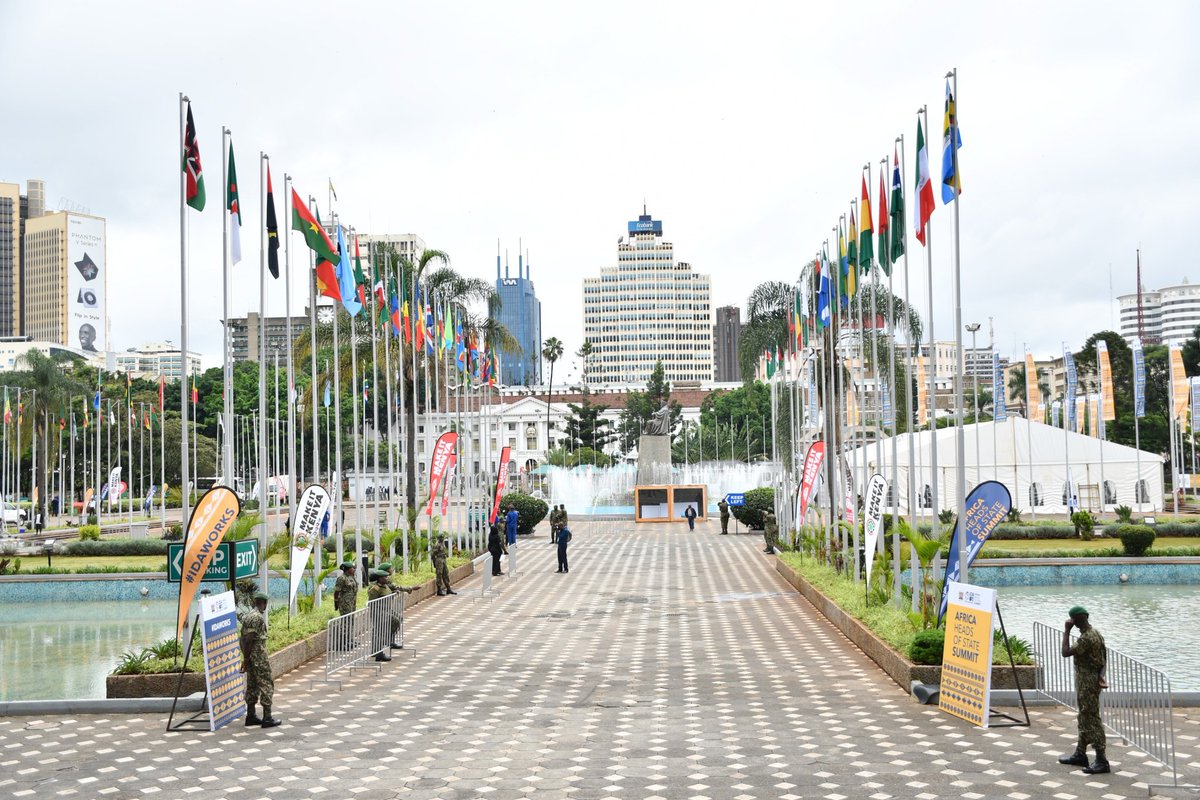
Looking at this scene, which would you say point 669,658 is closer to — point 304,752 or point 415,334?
point 304,752

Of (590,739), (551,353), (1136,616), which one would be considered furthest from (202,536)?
Result: (551,353)

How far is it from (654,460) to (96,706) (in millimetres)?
49745

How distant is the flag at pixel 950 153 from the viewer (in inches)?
614

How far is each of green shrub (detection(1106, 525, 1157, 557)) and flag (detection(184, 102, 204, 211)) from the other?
23993 mm

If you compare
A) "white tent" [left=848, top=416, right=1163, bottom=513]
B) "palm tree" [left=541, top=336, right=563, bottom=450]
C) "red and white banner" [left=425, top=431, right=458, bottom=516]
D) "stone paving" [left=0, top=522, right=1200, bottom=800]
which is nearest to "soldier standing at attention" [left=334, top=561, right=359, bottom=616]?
"stone paving" [left=0, top=522, right=1200, bottom=800]

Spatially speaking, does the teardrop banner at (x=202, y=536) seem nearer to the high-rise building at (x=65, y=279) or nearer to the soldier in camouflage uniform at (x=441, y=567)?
the soldier in camouflage uniform at (x=441, y=567)

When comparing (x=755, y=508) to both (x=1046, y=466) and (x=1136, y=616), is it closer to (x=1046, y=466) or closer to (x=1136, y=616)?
(x=1046, y=466)

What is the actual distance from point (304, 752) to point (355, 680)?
4.18 metres

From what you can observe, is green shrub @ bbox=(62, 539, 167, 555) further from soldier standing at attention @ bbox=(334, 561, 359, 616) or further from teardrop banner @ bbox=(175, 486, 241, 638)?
teardrop banner @ bbox=(175, 486, 241, 638)

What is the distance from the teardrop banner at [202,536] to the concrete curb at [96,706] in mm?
1027

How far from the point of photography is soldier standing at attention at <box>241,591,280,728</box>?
12.4m

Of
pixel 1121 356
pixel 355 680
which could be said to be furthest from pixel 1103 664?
pixel 1121 356

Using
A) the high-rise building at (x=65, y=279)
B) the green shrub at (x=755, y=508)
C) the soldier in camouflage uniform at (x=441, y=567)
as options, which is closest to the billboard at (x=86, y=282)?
the high-rise building at (x=65, y=279)

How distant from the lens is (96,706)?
13336 millimetres
